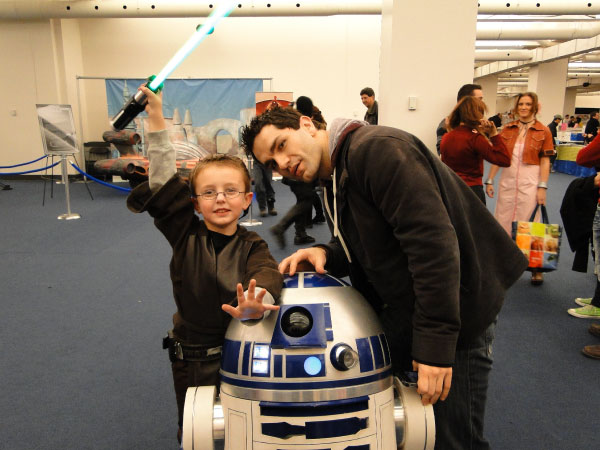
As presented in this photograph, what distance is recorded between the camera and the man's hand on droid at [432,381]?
1.06 meters

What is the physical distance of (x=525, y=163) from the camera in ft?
11.6

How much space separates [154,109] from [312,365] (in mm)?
830

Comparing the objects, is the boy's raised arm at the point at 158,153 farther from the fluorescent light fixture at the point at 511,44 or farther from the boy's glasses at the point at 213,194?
the fluorescent light fixture at the point at 511,44

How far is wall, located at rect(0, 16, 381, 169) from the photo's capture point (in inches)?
410

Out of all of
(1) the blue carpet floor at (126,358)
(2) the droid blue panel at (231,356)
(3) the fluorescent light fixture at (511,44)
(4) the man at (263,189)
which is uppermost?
(3) the fluorescent light fixture at (511,44)

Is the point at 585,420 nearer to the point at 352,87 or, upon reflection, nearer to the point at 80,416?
the point at 80,416

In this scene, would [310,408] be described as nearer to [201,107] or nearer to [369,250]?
[369,250]

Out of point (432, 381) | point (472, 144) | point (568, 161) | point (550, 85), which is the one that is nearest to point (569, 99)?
point (550, 85)

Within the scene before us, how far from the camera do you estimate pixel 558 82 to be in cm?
1550

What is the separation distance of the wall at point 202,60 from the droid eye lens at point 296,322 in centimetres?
988

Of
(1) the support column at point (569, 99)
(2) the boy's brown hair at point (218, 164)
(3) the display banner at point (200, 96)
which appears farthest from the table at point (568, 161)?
(1) the support column at point (569, 99)

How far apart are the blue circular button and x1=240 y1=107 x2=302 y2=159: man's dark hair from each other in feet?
1.93

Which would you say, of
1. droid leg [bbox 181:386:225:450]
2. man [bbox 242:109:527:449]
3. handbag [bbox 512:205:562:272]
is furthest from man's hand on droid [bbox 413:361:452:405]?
handbag [bbox 512:205:562:272]

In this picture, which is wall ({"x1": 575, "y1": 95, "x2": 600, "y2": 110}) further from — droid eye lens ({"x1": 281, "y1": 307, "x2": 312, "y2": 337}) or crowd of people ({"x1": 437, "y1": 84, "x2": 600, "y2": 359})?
droid eye lens ({"x1": 281, "y1": 307, "x2": 312, "y2": 337})
